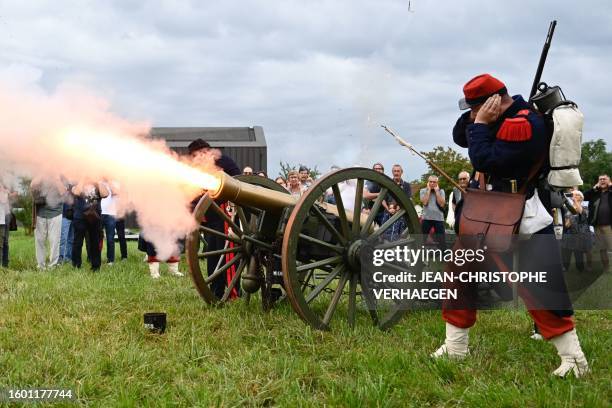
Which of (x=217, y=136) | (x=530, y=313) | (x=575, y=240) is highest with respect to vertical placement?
(x=217, y=136)

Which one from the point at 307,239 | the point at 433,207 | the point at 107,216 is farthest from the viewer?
the point at 107,216

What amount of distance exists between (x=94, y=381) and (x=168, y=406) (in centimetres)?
59

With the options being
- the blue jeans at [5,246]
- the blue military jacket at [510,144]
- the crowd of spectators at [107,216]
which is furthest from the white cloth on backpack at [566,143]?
the blue jeans at [5,246]

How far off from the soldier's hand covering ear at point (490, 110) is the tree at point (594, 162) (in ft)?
155

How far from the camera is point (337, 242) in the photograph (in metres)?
5.02

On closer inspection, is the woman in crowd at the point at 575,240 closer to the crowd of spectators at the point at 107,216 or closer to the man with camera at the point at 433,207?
the crowd of spectators at the point at 107,216

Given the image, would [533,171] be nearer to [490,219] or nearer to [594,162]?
[490,219]

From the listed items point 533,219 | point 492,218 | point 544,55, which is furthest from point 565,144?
point 544,55

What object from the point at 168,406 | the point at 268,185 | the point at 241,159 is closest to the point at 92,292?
the point at 268,185

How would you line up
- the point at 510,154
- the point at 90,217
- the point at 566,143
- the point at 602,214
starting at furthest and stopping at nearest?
the point at 602,214 → the point at 90,217 → the point at 510,154 → the point at 566,143

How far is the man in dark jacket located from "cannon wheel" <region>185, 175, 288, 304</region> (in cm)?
640

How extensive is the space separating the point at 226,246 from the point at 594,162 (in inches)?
2018

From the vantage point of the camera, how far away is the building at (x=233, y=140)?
19656mm

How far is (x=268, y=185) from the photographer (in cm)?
599
